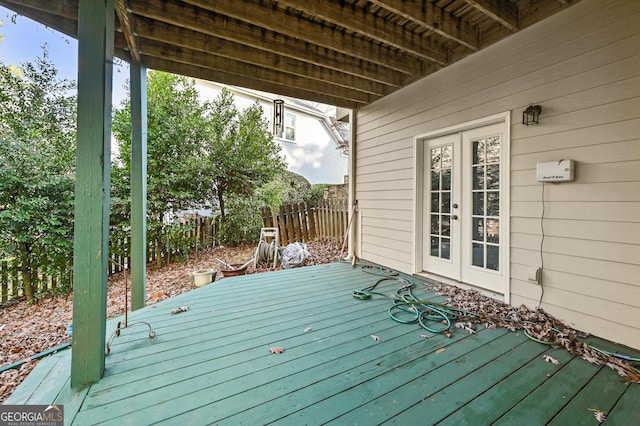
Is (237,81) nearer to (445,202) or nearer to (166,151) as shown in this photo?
(166,151)

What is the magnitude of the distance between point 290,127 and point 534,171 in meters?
9.44

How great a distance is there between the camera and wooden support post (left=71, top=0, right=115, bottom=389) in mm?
1606

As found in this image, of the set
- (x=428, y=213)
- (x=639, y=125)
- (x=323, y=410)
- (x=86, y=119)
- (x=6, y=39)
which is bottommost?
(x=323, y=410)

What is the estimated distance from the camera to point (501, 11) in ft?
8.64

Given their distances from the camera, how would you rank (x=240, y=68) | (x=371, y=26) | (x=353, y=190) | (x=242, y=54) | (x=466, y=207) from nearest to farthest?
(x=371, y=26), (x=242, y=54), (x=466, y=207), (x=240, y=68), (x=353, y=190)

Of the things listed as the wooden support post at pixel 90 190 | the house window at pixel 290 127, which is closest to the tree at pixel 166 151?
the wooden support post at pixel 90 190

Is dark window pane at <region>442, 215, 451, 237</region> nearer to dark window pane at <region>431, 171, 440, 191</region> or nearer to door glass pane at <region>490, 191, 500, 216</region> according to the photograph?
dark window pane at <region>431, 171, 440, 191</region>

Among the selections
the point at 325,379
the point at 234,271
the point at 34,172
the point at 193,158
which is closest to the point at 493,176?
the point at 325,379

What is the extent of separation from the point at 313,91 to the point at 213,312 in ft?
11.6

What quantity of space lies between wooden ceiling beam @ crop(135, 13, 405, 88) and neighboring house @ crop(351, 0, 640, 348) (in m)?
1.17

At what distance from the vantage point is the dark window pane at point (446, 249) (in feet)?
12.2

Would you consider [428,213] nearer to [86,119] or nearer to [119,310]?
[86,119]

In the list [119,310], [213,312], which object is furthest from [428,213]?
[119,310]

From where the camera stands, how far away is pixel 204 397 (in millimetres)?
1539
